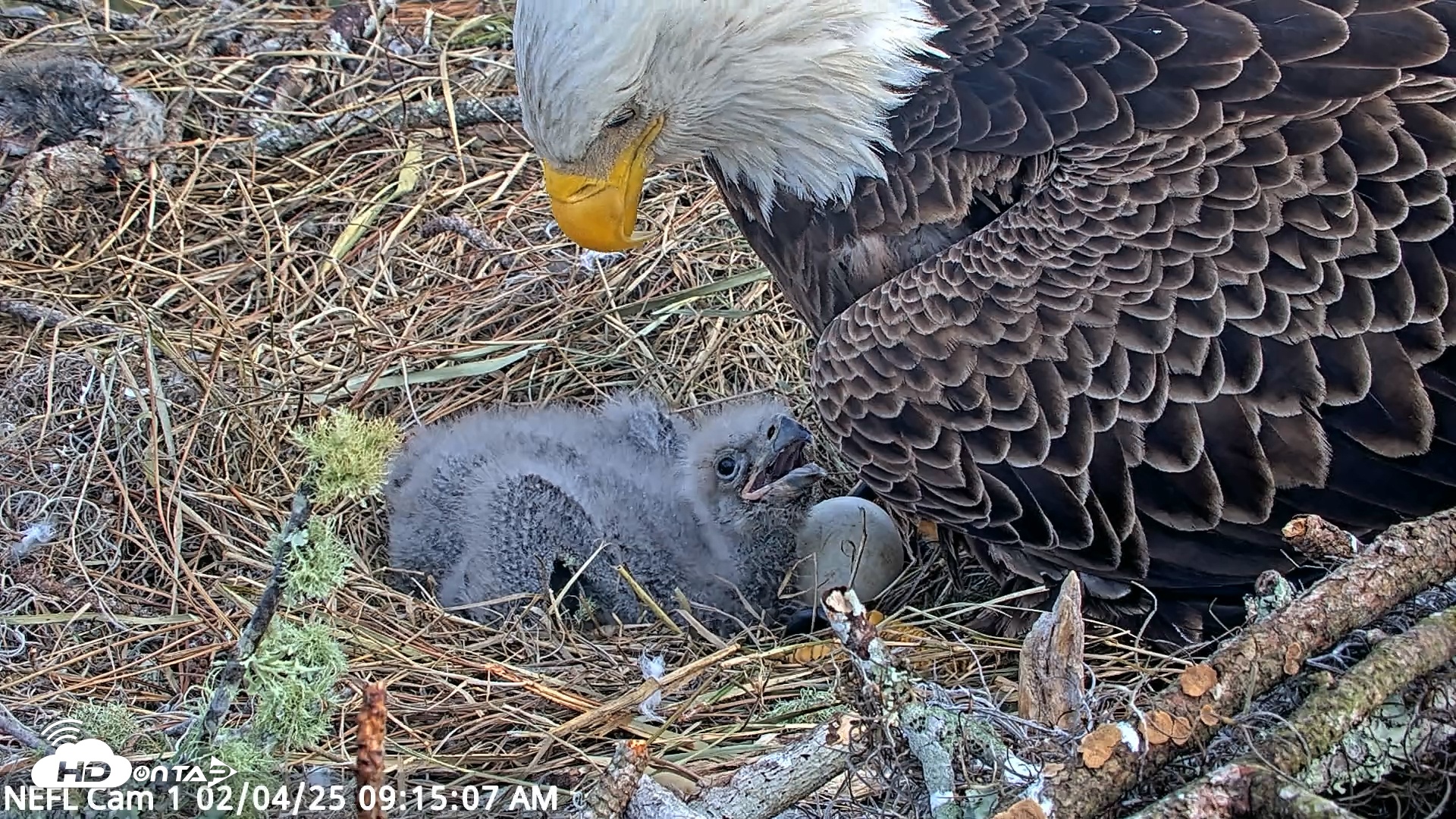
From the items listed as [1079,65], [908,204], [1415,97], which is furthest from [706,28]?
[1415,97]

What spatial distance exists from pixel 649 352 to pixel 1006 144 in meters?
1.66

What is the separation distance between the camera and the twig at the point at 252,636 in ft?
5.93

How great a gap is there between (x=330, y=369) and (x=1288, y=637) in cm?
300

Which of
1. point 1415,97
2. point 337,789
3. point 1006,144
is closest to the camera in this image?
point 337,789

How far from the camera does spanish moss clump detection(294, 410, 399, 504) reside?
1.70m

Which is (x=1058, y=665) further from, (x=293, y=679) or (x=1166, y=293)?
(x=293, y=679)

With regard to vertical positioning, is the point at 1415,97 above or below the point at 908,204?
above

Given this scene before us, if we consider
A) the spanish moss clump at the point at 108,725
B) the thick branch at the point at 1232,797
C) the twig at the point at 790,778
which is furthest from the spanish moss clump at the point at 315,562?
the thick branch at the point at 1232,797

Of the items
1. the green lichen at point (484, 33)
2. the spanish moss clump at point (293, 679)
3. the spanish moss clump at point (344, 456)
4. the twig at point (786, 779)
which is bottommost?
the green lichen at point (484, 33)

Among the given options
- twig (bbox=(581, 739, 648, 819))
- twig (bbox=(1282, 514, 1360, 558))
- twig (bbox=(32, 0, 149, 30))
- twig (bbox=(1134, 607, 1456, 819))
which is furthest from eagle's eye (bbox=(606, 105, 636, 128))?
twig (bbox=(32, 0, 149, 30))

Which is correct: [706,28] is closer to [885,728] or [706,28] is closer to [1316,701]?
[885,728]

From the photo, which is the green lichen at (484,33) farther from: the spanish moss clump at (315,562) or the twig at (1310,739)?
the twig at (1310,739)

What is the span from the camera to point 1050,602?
3.13 metres

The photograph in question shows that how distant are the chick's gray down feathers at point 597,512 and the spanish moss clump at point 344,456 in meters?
1.69
